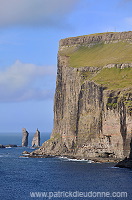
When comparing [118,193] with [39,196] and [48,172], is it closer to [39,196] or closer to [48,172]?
[39,196]

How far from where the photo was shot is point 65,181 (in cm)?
14638

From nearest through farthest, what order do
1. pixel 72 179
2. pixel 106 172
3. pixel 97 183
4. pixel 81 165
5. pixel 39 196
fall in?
pixel 39 196 → pixel 97 183 → pixel 72 179 → pixel 106 172 → pixel 81 165

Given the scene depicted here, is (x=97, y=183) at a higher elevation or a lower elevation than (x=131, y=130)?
lower

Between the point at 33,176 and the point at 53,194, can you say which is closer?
the point at 53,194

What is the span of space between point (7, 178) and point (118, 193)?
4320cm

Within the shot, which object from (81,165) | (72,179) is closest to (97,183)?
(72,179)

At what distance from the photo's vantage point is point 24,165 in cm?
19488

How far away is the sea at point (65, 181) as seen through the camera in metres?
124

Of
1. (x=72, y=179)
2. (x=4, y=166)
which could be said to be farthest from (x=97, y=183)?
(x=4, y=166)

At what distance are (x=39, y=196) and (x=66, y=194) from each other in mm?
6976

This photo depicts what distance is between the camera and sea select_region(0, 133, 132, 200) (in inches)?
4862

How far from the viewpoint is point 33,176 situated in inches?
6304

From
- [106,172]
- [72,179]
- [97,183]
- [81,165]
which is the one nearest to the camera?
[97,183]

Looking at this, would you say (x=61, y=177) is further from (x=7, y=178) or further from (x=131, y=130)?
(x=131, y=130)
